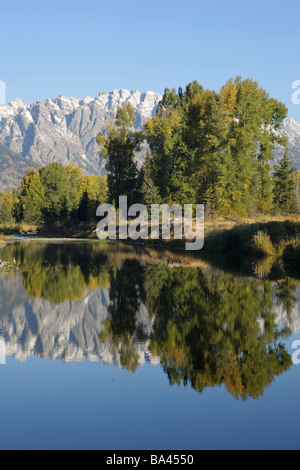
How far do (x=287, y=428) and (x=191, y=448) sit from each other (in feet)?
4.55

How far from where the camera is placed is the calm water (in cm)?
689

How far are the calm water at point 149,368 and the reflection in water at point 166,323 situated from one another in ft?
0.11

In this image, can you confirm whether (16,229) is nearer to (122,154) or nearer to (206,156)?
(122,154)

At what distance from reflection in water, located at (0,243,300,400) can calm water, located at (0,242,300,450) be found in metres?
0.03

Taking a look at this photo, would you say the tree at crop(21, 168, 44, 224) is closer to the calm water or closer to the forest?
the forest

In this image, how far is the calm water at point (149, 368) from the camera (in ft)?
22.6

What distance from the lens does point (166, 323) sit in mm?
13867

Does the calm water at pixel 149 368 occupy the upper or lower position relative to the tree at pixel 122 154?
lower

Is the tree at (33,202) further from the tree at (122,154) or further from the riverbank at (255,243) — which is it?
the riverbank at (255,243)

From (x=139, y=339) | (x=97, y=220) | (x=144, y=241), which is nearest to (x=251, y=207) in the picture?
(x=144, y=241)

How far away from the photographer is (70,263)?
31.8 meters

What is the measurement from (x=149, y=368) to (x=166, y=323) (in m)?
3.93

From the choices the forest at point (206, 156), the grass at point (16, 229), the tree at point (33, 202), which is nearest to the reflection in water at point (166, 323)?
the forest at point (206, 156)
